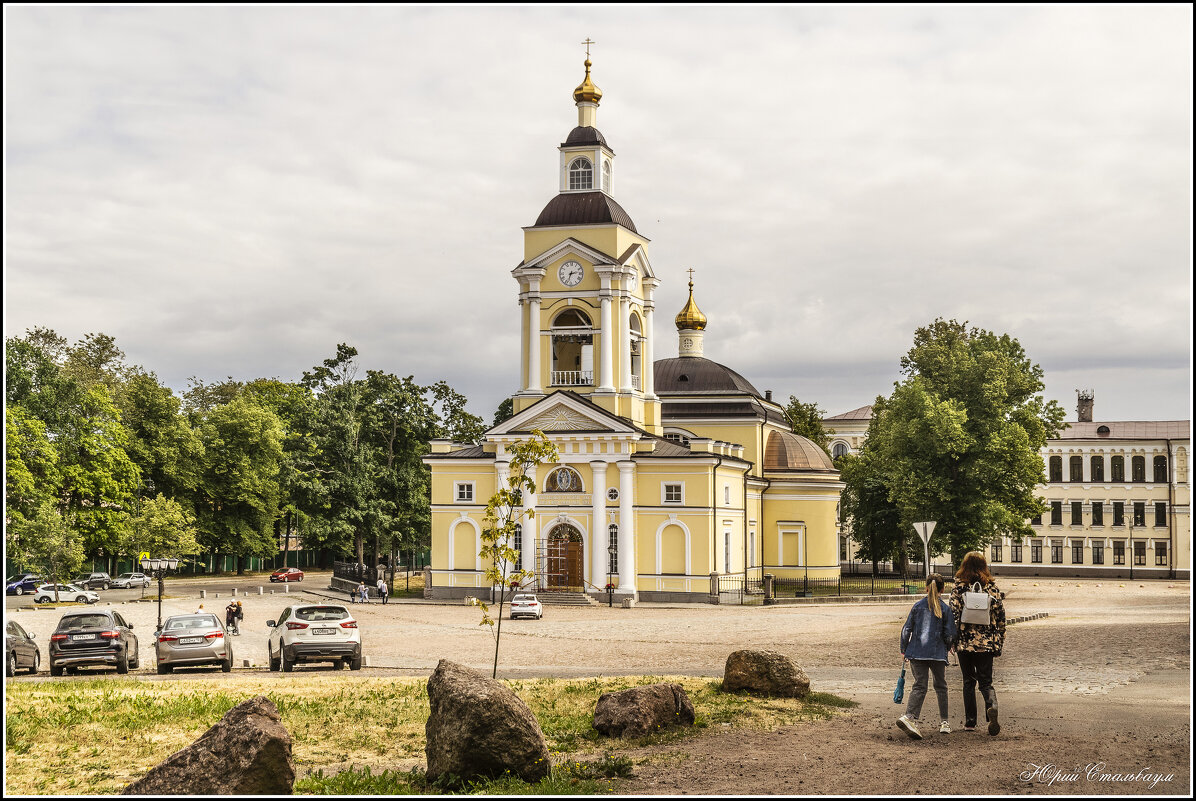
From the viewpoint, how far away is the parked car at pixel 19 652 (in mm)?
23438

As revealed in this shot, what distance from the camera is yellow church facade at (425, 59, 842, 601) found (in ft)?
163

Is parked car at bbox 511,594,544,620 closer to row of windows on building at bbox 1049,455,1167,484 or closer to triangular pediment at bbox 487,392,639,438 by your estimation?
triangular pediment at bbox 487,392,639,438

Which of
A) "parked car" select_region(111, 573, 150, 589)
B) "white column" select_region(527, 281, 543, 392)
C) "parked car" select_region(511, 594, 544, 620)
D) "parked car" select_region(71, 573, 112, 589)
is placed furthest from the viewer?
"parked car" select_region(71, 573, 112, 589)

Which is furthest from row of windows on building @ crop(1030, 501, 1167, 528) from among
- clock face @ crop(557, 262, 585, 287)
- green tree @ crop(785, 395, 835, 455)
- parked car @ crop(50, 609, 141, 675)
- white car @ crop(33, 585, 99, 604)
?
parked car @ crop(50, 609, 141, 675)

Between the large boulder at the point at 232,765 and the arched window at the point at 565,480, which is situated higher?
the arched window at the point at 565,480

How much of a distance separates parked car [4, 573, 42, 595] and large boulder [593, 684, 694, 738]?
5942 cm

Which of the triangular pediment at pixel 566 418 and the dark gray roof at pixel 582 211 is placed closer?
the triangular pediment at pixel 566 418

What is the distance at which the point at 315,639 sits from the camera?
22.9 meters

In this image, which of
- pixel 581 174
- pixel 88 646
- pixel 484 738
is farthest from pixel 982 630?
pixel 581 174

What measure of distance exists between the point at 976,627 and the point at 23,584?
214 ft

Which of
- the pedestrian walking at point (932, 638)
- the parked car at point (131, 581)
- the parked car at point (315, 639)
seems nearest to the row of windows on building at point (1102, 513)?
the parked car at point (131, 581)

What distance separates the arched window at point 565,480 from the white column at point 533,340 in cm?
434

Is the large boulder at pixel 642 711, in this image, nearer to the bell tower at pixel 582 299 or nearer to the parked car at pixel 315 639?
the parked car at pixel 315 639

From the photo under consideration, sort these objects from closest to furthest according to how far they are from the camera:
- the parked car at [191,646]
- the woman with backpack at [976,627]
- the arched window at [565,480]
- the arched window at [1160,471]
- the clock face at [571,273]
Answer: the woman with backpack at [976,627] → the parked car at [191,646] → the arched window at [565,480] → the clock face at [571,273] → the arched window at [1160,471]
